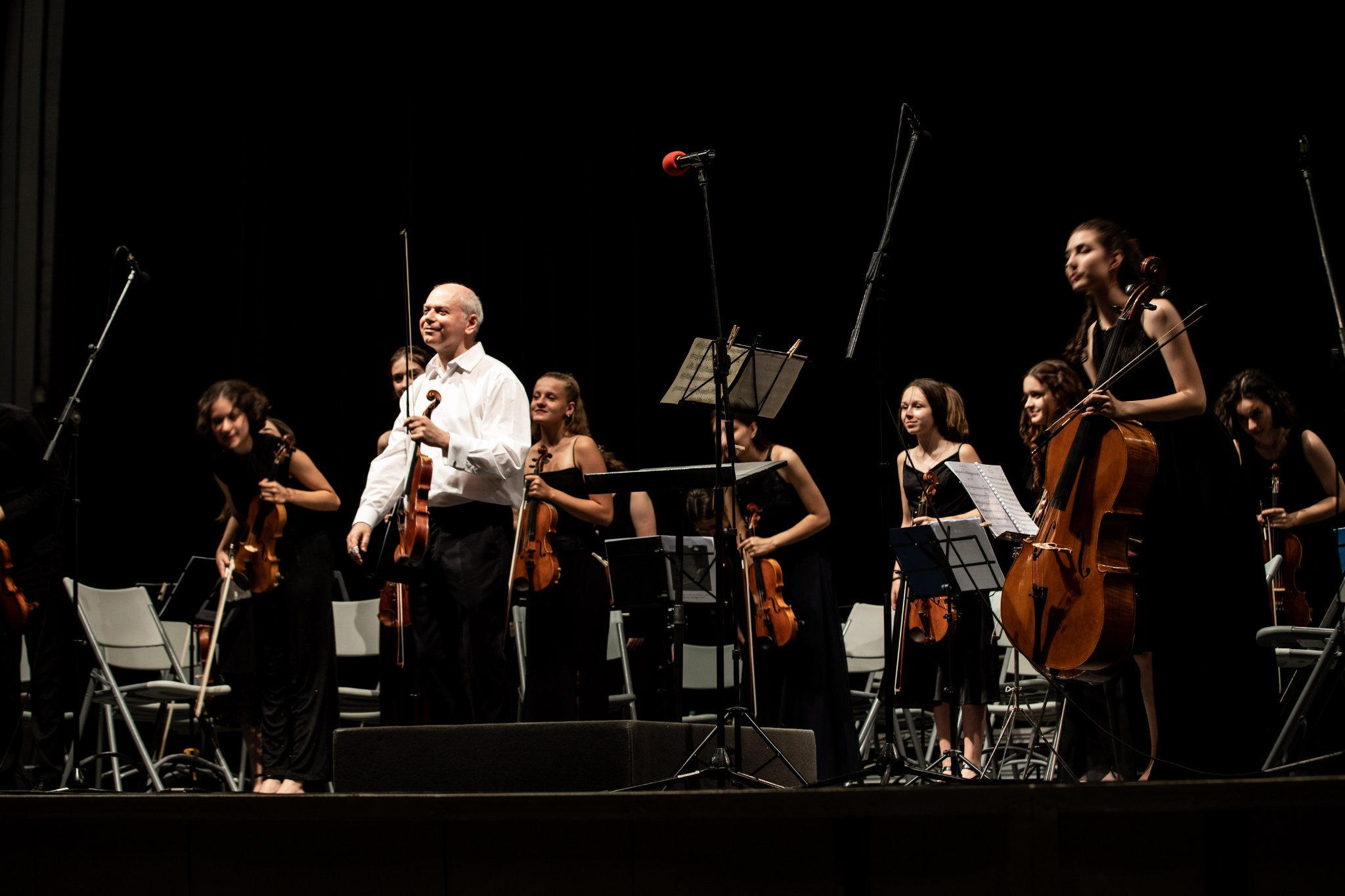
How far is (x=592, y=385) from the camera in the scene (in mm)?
7082

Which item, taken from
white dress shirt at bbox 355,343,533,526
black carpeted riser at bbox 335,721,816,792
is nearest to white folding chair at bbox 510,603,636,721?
white dress shirt at bbox 355,343,533,526

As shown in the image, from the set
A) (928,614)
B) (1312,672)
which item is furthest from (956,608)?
(1312,672)

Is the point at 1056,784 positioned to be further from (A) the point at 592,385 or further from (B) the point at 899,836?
(A) the point at 592,385

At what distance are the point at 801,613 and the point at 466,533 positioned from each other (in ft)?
5.32

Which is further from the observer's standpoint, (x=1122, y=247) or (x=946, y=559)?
(x=946, y=559)

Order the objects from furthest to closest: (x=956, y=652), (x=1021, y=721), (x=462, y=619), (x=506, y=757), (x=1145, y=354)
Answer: (x=1021, y=721) → (x=956, y=652) → (x=462, y=619) → (x=1145, y=354) → (x=506, y=757)

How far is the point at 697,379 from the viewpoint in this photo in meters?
3.74

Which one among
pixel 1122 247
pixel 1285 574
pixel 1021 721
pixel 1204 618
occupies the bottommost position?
pixel 1021 721

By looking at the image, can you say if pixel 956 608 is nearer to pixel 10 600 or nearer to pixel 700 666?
pixel 700 666

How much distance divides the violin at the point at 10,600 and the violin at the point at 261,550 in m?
0.77

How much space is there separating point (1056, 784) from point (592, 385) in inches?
207

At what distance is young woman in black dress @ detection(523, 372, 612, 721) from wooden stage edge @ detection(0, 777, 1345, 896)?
84.6 inches

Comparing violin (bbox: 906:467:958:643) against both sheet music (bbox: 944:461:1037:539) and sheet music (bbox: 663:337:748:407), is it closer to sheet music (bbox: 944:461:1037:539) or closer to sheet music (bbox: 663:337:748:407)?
sheet music (bbox: 944:461:1037:539)

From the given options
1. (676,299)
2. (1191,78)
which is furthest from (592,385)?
(1191,78)
